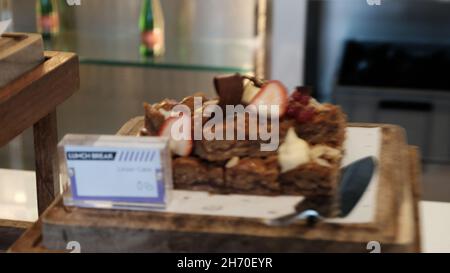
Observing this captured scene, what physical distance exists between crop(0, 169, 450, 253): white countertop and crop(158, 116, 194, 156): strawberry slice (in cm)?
40

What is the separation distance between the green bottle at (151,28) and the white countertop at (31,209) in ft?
1.82

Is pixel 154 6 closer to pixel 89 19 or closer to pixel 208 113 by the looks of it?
pixel 89 19

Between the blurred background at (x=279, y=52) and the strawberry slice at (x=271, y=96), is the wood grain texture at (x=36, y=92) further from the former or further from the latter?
the blurred background at (x=279, y=52)

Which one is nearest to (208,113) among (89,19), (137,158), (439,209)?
(137,158)

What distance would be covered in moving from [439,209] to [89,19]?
1.23m

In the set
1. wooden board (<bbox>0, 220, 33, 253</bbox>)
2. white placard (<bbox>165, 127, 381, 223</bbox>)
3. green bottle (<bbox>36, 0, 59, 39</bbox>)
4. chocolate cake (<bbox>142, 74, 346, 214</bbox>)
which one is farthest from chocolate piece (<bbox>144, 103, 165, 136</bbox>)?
green bottle (<bbox>36, 0, 59, 39</bbox>)

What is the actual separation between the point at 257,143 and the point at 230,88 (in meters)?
0.08

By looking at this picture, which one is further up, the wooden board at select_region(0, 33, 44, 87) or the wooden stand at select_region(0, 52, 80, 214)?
the wooden board at select_region(0, 33, 44, 87)

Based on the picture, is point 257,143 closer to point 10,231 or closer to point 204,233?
point 204,233

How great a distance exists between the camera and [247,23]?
2.04 meters

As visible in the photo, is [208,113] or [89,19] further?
[89,19]

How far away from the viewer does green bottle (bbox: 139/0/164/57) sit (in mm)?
1943

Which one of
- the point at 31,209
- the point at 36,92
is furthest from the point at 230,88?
the point at 31,209

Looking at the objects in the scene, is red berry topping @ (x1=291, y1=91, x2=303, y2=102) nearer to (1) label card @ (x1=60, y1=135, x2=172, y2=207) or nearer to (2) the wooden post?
(1) label card @ (x1=60, y1=135, x2=172, y2=207)
